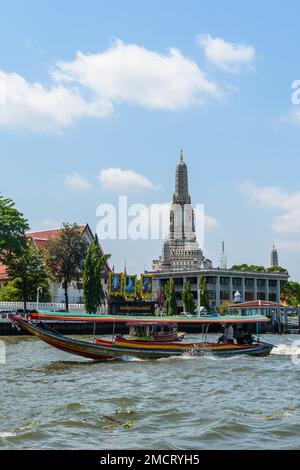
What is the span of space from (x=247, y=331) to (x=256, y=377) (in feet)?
36.8

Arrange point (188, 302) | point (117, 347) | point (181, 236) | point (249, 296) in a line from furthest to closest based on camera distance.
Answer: point (181, 236) → point (249, 296) → point (188, 302) → point (117, 347)

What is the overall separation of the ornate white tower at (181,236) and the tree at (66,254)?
6346 centimetres

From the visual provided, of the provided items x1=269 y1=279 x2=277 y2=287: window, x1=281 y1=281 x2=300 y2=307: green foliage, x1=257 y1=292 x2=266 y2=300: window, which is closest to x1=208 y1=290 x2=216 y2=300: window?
x1=257 y1=292 x2=266 y2=300: window

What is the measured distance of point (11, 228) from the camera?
61.7 metres

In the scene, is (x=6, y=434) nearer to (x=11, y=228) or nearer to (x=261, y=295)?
(x=11, y=228)

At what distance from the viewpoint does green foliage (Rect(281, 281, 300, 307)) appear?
419ft

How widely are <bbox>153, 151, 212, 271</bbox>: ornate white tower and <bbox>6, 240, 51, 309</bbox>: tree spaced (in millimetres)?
70253

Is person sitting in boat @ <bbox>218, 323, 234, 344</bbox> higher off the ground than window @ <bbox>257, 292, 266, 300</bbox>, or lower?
lower

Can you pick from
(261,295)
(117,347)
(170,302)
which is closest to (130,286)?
(170,302)

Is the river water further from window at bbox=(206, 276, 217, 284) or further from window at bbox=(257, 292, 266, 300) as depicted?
window at bbox=(257, 292, 266, 300)

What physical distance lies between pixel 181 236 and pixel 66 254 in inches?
3685

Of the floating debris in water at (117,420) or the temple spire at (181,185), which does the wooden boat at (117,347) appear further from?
the temple spire at (181,185)

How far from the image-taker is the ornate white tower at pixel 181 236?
154250 millimetres

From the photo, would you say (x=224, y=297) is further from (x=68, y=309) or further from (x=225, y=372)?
(x=225, y=372)
